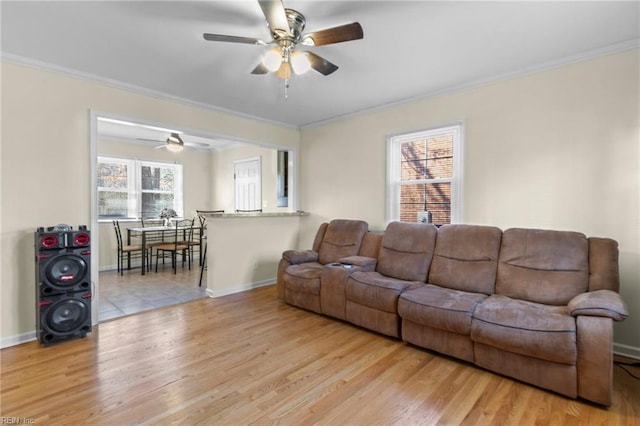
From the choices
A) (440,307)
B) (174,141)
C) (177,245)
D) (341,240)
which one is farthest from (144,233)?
(440,307)

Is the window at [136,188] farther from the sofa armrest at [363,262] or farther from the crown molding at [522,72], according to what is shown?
the sofa armrest at [363,262]

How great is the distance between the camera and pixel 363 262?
3543 mm

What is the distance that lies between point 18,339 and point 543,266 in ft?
15.4

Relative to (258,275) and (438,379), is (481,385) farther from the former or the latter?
(258,275)

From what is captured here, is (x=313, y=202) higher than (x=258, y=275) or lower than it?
higher

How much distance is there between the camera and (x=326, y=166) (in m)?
4.93

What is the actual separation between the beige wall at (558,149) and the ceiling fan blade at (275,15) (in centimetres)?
233

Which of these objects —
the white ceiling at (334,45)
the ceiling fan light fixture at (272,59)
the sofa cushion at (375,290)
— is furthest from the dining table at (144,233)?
the ceiling fan light fixture at (272,59)

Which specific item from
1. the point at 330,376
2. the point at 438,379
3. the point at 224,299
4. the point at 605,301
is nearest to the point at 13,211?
the point at 224,299

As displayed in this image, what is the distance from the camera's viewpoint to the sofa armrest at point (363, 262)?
11.5 ft

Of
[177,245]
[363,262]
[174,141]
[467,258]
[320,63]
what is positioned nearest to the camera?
[320,63]

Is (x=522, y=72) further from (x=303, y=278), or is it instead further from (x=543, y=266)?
(x=303, y=278)

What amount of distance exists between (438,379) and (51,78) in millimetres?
4296

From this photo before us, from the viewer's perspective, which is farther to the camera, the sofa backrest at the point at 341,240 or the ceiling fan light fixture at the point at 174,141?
the ceiling fan light fixture at the point at 174,141
